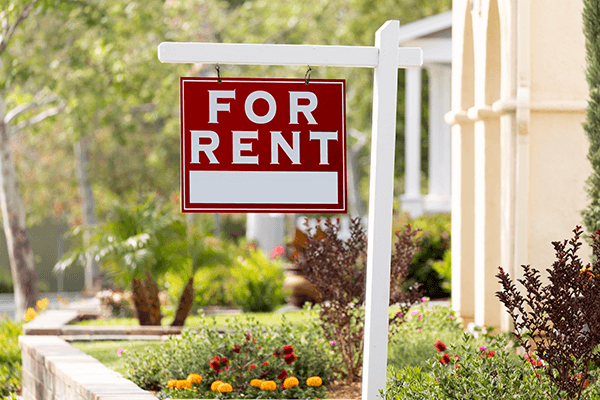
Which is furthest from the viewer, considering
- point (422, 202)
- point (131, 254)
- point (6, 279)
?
point (6, 279)

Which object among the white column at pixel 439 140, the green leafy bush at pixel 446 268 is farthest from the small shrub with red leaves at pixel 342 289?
the white column at pixel 439 140

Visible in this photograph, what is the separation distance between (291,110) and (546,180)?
3140mm

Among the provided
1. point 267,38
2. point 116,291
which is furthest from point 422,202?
point 116,291

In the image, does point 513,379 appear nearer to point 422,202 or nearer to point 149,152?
point 422,202

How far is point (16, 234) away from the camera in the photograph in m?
12.5

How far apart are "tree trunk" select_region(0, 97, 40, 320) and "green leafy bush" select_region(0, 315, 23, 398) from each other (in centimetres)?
381

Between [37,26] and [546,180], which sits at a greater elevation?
[37,26]

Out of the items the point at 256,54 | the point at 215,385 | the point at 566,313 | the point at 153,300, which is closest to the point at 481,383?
the point at 566,313

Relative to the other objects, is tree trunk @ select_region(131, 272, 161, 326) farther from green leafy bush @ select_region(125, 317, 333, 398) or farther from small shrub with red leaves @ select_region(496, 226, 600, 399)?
small shrub with red leaves @ select_region(496, 226, 600, 399)

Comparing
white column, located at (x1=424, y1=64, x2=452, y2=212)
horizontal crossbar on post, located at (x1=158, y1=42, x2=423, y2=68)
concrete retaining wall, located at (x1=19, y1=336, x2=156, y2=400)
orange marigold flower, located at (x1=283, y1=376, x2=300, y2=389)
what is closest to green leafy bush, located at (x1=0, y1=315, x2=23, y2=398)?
concrete retaining wall, located at (x1=19, y1=336, x2=156, y2=400)

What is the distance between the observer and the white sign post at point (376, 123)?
395 cm

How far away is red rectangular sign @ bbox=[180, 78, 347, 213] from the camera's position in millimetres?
4109

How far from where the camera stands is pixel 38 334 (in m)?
7.67

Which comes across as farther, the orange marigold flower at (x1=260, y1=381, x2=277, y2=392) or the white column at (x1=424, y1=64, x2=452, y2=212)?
the white column at (x1=424, y1=64, x2=452, y2=212)
